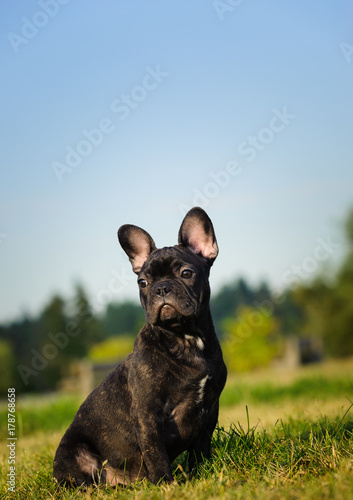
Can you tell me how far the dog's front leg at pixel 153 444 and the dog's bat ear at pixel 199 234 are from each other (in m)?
1.29

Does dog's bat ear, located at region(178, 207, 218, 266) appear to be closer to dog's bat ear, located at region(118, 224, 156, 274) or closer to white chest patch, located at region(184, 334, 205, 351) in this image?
dog's bat ear, located at region(118, 224, 156, 274)

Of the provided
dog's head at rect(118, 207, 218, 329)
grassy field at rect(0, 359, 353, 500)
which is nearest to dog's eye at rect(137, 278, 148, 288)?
dog's head at rect(118, 207, 218, 329)

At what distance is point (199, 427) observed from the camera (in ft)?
13.0

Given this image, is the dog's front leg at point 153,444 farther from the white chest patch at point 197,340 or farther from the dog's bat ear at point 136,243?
the dog's bat ear at point 136,243

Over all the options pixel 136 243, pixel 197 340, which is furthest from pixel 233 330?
pixel 197 340

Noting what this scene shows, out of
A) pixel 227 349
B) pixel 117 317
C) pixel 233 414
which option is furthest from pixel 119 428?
pixel 117 317

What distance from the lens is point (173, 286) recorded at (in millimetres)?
3934

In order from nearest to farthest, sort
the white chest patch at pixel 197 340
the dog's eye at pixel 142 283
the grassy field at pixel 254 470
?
the grassy field at pixel 254 470 → the white chest patch at pixel 197 340 → the dog's eye at pixel 142 283

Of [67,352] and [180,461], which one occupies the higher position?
[180,461]

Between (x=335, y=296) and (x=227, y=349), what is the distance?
21.8ft

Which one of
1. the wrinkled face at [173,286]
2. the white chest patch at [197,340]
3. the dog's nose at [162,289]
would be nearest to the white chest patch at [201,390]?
the white chest patch at [197,340]

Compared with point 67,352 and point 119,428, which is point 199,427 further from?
point 67,352

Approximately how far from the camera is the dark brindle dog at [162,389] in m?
3.87

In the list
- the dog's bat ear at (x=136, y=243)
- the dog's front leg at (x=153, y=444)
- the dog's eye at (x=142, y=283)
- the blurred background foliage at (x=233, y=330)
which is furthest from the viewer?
the blurred background foliage at (x=233, y=330)
